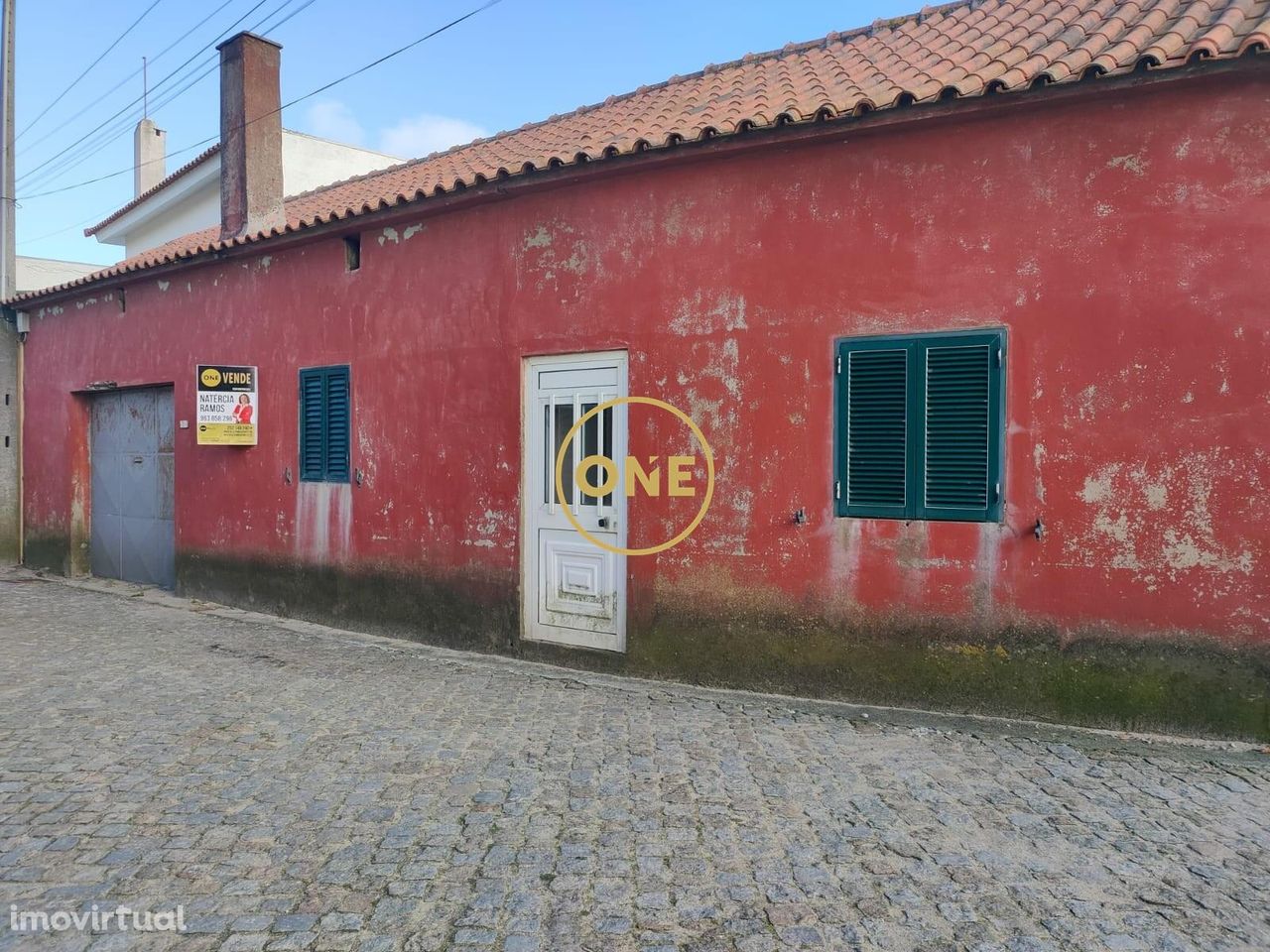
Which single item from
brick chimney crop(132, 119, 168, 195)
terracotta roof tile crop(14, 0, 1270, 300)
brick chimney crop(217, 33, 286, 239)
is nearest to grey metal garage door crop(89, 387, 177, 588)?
terracotta roof tile crop(14, 0, 1270, 300)

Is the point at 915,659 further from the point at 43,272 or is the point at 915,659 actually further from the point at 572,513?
the point at 43,272

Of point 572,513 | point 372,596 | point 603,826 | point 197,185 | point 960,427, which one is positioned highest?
point 197,185

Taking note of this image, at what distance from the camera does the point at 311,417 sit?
9391mm

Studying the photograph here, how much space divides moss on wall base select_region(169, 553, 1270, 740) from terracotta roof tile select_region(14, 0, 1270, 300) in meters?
3.44

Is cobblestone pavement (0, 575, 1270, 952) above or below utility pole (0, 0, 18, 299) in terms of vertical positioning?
below

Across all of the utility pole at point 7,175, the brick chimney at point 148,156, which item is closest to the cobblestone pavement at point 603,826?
the utility pole at point 7,175

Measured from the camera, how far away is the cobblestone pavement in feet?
10.5

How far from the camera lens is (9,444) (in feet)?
44.8

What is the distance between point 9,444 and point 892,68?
14.1 m

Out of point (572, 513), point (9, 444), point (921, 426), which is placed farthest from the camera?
point (9, 444)

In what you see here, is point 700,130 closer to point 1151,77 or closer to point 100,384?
point 1151,77

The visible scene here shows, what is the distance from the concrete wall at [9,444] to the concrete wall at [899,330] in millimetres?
8686

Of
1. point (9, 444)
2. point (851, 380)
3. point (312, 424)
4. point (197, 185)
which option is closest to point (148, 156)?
point (197, 185)

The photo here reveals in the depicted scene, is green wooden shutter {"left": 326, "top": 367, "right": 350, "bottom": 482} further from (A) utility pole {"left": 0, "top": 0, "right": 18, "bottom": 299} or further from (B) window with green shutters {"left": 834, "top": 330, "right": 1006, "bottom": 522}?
(A) utility pole {"left": 0, "top": 0, "right": 18, "bottom": 299}
